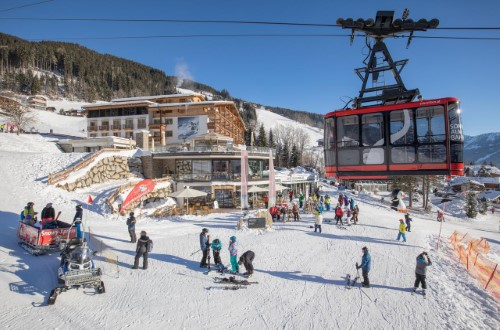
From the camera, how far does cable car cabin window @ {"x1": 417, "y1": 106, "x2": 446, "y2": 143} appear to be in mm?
8195

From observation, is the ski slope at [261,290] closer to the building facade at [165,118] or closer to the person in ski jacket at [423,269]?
the person in ski jacket at [423,269]

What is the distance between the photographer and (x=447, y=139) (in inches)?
319

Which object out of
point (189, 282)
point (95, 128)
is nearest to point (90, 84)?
point (95, 128)

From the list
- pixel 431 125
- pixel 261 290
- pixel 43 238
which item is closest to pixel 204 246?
pixel 261 290

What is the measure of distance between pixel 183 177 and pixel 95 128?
101 feet

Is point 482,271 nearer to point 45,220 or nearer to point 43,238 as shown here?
point 43,238

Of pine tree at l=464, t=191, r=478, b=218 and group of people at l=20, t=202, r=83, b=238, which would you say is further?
pine tree at l=464, t=191, r=478, b=218

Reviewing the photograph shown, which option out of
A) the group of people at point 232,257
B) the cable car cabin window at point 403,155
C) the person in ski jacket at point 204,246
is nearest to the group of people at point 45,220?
the person in ski jacket at point 204,246

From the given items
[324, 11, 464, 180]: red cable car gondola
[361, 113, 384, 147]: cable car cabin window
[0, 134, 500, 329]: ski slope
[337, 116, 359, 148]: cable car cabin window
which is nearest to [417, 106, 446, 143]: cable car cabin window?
[324, 11, 464, 180]: red cable car gondola

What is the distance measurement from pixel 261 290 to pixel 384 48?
8690 mm

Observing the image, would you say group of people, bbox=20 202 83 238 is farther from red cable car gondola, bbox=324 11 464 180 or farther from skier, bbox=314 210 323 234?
skier, bbox=314 210 323 234

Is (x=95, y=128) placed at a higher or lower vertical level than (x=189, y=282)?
higher

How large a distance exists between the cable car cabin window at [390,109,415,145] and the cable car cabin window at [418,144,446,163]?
15.6 inches

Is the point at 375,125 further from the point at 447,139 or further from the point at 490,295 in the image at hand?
the point at 490,295
